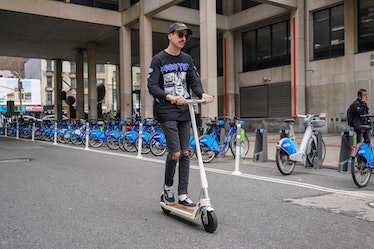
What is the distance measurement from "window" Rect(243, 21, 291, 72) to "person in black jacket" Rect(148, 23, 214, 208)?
→ 835 inches

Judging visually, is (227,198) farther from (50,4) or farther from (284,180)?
(50,4)

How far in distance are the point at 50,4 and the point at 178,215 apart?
23015 mm

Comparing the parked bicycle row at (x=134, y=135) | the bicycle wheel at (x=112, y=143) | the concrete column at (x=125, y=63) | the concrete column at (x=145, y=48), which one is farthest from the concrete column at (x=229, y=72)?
the bicycle wheel at (x=112, y=143)

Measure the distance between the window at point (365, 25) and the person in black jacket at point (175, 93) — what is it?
59.1ft

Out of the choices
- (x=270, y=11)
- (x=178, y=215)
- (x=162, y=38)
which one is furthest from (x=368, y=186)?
(x=162, y=38)

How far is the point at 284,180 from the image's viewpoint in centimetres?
750

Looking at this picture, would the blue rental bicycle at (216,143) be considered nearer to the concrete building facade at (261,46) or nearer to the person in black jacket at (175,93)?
the person in black jacket at (175,93)

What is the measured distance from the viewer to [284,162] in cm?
827

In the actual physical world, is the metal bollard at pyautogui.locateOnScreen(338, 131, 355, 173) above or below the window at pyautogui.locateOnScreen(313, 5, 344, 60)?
below

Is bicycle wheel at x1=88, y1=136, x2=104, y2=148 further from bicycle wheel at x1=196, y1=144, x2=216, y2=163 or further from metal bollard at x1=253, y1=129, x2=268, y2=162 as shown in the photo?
metal bollard at x1=253, y1=129, x2=268, y2=162

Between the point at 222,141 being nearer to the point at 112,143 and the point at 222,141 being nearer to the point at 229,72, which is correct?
the point at 112,143

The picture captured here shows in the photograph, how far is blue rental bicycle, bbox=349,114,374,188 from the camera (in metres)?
6.62

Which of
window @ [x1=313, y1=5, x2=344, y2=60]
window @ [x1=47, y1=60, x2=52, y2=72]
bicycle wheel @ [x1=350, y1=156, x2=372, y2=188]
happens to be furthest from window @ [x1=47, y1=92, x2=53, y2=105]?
bicycle wheel @ [x1=350, y1=156, x2=372, y2=188]

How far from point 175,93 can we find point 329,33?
19801 mm
